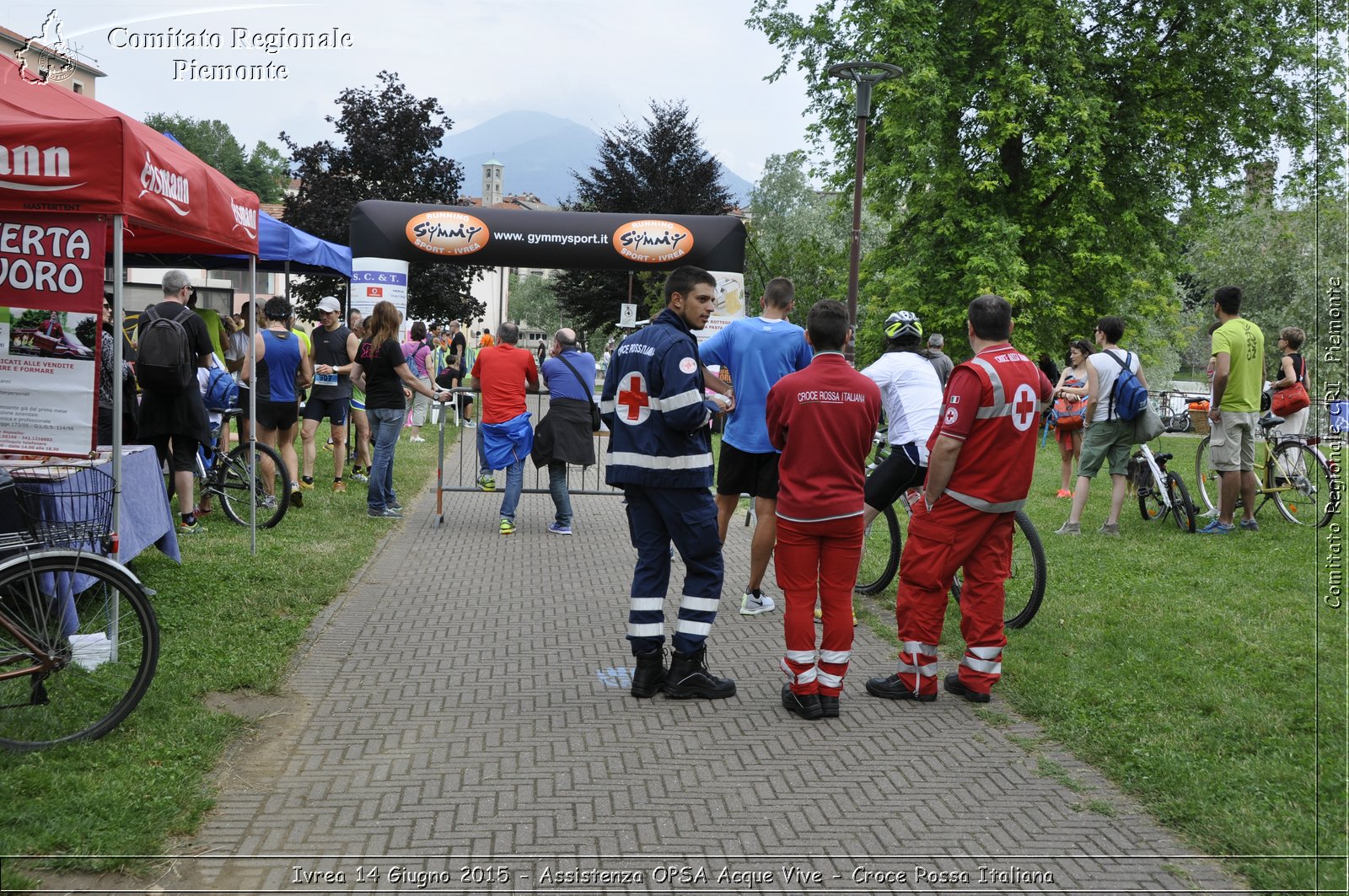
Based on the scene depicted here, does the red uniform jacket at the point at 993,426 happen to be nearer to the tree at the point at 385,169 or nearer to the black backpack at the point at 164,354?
the black backpack at the point at 164,354

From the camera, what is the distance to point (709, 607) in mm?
5605

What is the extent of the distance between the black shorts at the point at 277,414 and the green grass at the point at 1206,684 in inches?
261

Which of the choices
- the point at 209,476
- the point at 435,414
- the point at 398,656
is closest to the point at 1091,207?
the point at 435,414

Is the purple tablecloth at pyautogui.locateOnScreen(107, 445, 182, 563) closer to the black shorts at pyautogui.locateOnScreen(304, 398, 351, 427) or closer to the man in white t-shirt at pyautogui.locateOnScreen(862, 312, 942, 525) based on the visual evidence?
the man in white t-shirt at pyautogui.locateOnScreen(862, 312, 942, 525)

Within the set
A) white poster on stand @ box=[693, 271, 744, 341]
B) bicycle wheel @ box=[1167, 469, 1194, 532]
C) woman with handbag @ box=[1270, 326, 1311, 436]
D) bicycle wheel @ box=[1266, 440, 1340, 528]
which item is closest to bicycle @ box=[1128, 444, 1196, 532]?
bicycle wheel @ box=[1167, 469, 1194, 532]

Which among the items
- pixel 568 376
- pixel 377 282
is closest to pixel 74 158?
pixel 568 376

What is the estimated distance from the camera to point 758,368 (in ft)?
22.9

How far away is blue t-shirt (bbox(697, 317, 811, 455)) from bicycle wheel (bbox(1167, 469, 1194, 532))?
5710mm

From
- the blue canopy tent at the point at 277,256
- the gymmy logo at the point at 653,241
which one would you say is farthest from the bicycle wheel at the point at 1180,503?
the blue canopy tent at the point at 277,256

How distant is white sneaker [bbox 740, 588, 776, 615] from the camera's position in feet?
A: 25.1

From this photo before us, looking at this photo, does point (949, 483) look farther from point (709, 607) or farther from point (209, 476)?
point (209, 476)

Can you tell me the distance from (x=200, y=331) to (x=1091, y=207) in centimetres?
2227

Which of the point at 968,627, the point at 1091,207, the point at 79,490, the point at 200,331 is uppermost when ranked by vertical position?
the point at 1091,207

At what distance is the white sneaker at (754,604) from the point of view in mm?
7656
